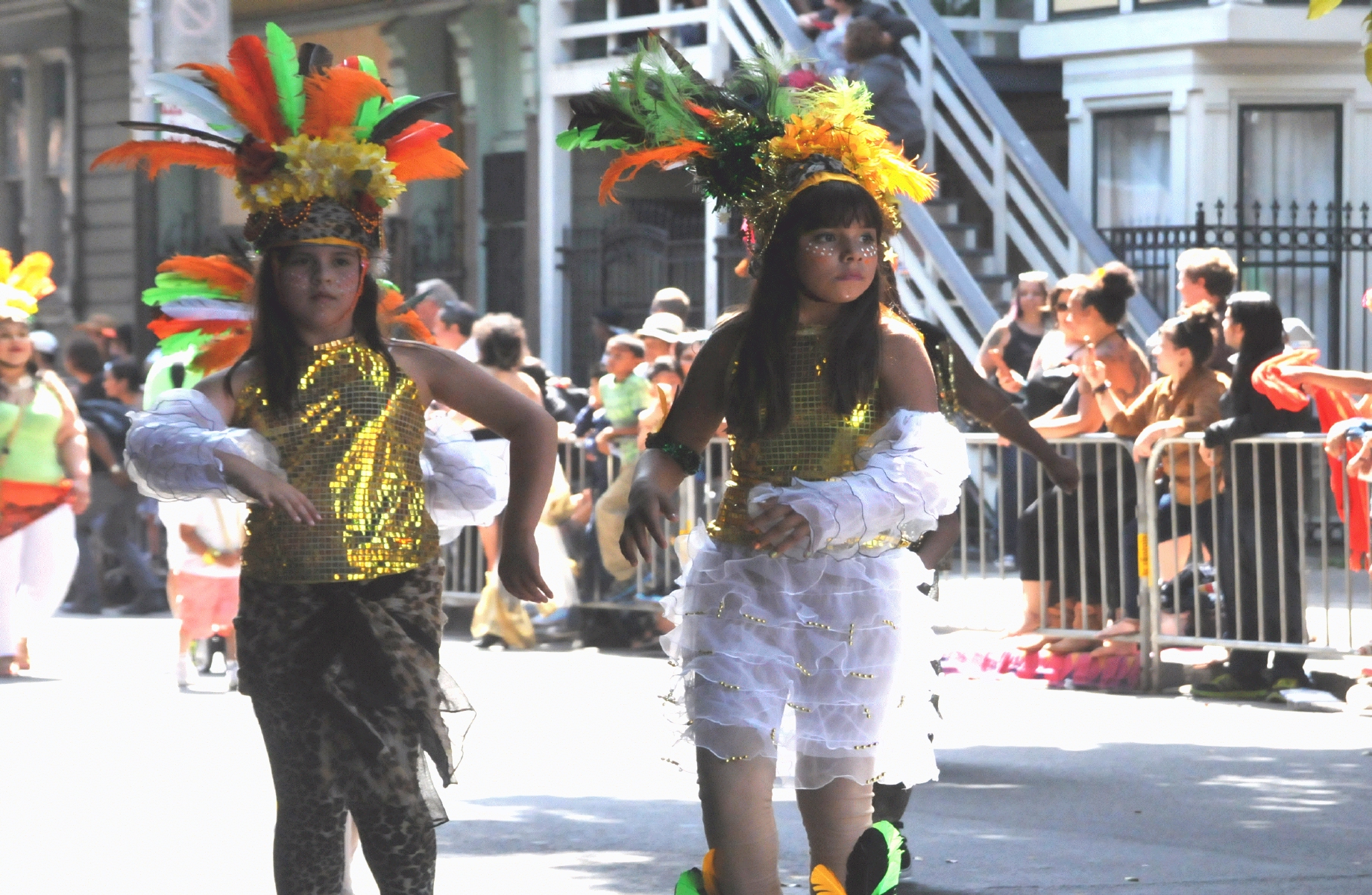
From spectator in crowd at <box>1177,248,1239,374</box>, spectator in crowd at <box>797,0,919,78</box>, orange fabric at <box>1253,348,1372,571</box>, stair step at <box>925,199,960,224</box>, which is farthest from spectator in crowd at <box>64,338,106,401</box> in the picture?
orange fabric at <box>1253,348,1372,571</box>

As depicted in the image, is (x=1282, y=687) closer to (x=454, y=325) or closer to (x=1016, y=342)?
(x=1016, y=342)

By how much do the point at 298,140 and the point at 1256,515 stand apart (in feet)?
19.7

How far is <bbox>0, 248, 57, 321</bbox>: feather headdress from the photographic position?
1106 cm

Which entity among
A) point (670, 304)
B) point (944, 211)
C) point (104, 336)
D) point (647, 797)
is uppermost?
point (944, 211)

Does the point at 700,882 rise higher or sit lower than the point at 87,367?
lower

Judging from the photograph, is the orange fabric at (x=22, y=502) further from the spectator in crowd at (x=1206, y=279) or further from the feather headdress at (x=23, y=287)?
the spectator in crowd at (x=1206, y=279)

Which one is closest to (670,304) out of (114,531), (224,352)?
(114,531)

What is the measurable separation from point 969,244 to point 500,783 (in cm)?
1086

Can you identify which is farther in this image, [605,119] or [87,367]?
[87,367]

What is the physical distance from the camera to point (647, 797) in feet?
25.2

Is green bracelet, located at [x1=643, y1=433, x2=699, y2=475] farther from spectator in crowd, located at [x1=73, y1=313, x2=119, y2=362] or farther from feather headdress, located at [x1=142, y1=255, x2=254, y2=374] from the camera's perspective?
spectator in crowd, located at [x1=73, y1=313, x2=119, y2=362]

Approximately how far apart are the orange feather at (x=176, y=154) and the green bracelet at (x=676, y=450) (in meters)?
1.19

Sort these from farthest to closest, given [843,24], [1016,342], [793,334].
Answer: [843,24] → [1016,342] → [793,334]

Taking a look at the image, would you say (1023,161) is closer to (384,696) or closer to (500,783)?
(500,783)
